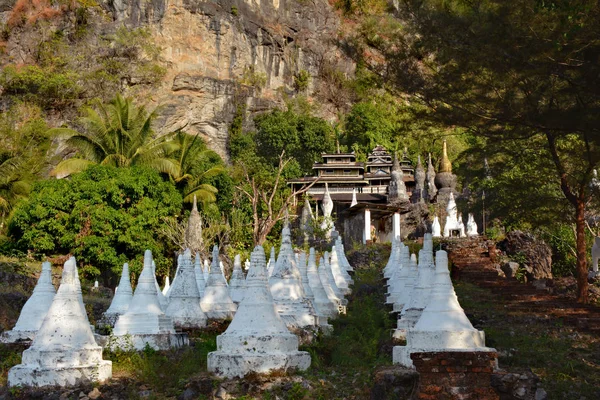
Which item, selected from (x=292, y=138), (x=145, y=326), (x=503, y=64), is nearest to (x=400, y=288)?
(x=503, y=64)

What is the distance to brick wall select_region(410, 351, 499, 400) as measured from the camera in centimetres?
751

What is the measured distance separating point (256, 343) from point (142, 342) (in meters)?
2.54

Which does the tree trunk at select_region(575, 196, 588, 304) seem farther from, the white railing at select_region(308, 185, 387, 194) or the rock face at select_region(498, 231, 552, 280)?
the white railing at select_region(308, 185, 387, 194)

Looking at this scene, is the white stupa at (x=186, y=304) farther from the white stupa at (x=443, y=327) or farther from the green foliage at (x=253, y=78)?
the green foliage at (x=253, y=78)

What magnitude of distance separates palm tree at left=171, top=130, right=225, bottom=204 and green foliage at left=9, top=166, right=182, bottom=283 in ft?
14.2

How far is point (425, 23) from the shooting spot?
1330cm

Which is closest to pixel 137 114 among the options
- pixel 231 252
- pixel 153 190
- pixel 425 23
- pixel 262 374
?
pixel 153 190

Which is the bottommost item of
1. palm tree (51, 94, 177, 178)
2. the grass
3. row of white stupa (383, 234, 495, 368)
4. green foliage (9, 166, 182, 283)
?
the grass

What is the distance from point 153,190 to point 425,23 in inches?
854

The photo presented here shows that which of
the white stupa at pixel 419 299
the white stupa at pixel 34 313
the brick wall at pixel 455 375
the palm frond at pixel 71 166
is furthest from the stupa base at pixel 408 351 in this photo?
the palm frond at pixel 71 166

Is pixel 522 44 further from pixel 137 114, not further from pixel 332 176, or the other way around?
pixel 332 176

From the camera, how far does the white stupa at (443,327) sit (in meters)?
8.10

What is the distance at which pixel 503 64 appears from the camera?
1202 centimetres

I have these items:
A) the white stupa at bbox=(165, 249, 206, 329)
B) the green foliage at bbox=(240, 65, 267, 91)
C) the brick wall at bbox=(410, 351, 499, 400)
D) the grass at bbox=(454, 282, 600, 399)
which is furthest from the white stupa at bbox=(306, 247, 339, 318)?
the green foliage at bbox=(240, 65, 267, 91)
